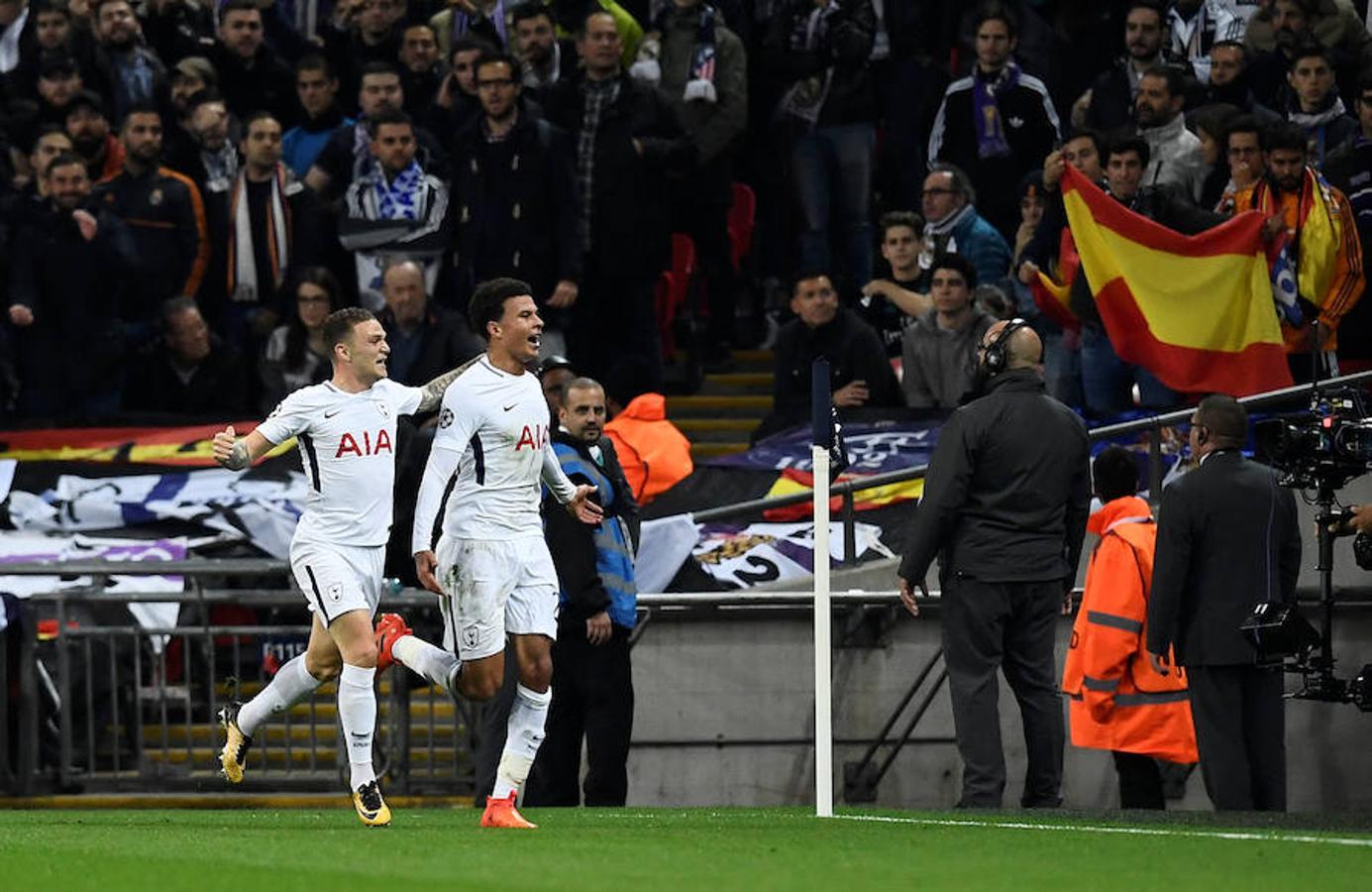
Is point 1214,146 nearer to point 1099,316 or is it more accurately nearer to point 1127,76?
point 1099,316

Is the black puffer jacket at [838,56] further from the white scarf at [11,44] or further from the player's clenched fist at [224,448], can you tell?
the player's clenched fist at [224,448]

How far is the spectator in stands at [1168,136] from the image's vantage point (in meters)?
18.0

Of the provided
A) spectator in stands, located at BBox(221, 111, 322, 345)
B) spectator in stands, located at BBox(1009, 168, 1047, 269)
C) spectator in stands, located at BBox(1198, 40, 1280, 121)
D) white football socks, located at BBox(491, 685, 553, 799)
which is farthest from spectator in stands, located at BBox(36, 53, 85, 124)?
white football socks, located at BBox(491, 685, 553, 799)

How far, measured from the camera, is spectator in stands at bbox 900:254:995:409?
17.8 metres

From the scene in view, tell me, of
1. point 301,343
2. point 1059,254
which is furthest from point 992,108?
point 301,343

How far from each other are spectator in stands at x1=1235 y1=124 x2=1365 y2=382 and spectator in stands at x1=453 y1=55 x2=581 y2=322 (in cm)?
472

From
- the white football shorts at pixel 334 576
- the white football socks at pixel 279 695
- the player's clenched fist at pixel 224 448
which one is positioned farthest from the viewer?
the white football socks at pixel 279 695

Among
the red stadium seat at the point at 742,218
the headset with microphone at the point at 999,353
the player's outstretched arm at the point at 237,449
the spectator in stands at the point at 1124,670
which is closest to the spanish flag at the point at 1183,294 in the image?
the spectator in stands at the point at 1124,670

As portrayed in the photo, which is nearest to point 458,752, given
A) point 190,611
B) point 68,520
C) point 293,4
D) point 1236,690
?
point 190,611

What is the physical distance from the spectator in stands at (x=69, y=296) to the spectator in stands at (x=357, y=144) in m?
1.48

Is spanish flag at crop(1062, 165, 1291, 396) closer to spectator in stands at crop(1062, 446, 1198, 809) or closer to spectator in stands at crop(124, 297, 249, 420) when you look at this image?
spectator in stands at crop(1062, 446, 1198, 809)

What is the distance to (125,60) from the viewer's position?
21.9 meters

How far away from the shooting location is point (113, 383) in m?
20.1

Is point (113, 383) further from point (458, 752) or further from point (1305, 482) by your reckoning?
point (1305, 482)
